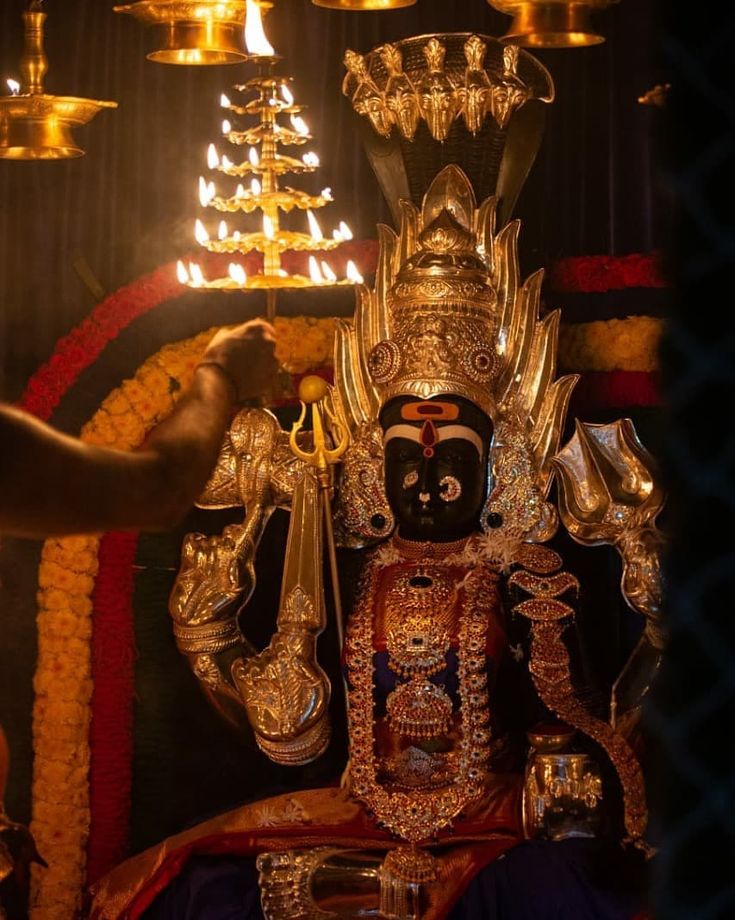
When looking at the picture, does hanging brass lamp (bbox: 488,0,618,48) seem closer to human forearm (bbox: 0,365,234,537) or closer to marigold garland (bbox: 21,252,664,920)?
human forearm (bbox: 0,365,234,537)

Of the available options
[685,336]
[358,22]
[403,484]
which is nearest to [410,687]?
[403,484]

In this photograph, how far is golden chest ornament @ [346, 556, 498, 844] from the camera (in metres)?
3.96

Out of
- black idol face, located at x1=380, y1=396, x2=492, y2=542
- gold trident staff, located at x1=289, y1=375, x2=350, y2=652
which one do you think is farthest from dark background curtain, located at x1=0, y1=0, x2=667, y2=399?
black idol face, located at x1=380, y1=396, x2=492, y2=542

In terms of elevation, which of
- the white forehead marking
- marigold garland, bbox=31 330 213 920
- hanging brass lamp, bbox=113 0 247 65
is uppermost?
hanging brass lamp, bbox=113 0 247 65

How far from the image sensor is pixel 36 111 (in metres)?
3.75

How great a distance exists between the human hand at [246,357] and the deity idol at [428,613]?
1.64 meters

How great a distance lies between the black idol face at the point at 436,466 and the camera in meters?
4.10

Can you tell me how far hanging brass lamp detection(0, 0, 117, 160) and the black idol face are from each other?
1.11 metres

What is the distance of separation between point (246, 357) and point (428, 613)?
5.77ft

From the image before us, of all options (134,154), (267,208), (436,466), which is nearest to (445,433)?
(436,466)

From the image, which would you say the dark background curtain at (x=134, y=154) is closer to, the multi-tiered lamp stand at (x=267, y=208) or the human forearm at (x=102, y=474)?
the multi-tiered lamp stand at (x=267, y=208)

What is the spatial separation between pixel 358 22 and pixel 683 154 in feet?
12.3

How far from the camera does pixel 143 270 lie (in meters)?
4.88

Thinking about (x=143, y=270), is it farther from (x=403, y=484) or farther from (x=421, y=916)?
(x=421, y=916)
